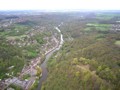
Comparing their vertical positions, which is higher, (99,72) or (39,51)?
(99,72)

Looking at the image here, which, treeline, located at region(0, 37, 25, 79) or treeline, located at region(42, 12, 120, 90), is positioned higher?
treeline, located at region(42, 12, 120, 90)

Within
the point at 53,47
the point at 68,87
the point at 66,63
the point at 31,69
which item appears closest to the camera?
the point at 68,87

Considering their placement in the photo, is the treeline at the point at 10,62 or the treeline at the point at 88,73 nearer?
the treeline at the point at 88,73

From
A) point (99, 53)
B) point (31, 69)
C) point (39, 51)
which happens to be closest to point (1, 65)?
point (31, 69)

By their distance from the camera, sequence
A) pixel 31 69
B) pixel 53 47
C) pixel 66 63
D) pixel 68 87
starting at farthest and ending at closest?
pixel 53 47, pixel 31 69, pixel 66 63, pixel 68 87

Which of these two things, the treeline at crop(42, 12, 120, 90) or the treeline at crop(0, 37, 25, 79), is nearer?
the treeline at crop(42, 12, 120, 90)

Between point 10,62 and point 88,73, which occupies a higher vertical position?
point 88,73

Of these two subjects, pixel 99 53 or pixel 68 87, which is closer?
pixel 68 87

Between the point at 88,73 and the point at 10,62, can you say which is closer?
the point at 88,73

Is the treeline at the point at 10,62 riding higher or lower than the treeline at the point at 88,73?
lower

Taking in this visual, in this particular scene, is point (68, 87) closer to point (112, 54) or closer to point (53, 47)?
point (112, 54)
